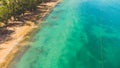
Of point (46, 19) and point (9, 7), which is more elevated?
point (9, 7)

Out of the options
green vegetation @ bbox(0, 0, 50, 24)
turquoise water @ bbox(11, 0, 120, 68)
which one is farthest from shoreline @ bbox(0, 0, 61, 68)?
green vegetation @ bbox(0, 0, 50, 24)

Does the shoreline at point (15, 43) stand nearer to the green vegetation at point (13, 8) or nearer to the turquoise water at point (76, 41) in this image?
the turquoise water at point (76, 41)

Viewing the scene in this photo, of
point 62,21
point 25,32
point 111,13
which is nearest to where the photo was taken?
point 25,32

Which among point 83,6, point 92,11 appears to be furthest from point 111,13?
point 83,6

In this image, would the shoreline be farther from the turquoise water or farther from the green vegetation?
the green vegetation

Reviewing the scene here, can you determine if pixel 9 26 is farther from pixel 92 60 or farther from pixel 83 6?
pixel 83 6

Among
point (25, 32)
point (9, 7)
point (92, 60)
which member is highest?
point (9, 7)

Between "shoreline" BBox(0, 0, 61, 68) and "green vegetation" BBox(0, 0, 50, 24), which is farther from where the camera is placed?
"green vegetation" BBox(0, 0, 50, 24)
